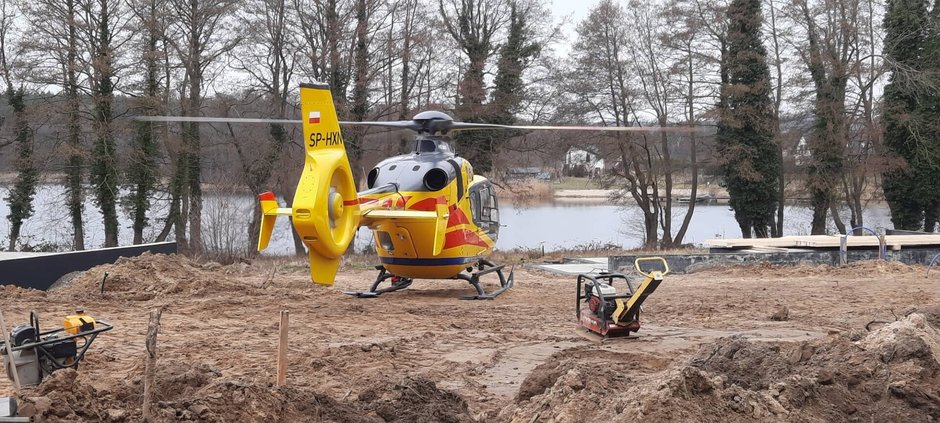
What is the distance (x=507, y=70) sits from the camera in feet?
113

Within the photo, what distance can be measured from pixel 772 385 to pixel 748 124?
29.7 metres

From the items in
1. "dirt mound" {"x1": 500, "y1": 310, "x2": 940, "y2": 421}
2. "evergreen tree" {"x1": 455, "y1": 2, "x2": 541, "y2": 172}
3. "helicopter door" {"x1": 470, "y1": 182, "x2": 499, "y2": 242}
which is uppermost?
"evergreen tree" {"x1": 455, "y1": 2, "x2": 541, "y2": 172}

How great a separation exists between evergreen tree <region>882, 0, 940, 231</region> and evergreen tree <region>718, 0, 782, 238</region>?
14.9ft

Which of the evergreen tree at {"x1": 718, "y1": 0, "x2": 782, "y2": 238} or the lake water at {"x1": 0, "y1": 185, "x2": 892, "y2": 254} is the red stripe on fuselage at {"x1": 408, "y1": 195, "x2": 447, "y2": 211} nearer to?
the lake water at {"x1": 0, "y1": 185, "x2": 892, "y2": 254}

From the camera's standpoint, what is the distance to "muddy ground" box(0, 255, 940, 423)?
5855mm

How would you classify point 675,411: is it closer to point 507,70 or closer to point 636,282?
point 636,282

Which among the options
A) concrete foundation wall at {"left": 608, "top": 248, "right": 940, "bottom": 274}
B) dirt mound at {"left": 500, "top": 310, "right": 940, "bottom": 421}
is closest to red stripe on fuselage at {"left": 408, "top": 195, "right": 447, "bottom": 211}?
dirt mound at {"left": 500, "top": 310, "right": 940, "bottom": 421}

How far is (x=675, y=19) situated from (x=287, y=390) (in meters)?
30.8

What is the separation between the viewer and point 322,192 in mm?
10203

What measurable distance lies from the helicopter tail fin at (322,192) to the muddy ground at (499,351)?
1.16m

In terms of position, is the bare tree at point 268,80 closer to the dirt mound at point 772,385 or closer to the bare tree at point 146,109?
the bare tree at point 146,109

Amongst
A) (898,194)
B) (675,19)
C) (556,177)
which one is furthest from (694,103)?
(898,194)

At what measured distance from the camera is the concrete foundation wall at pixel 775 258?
21219mm

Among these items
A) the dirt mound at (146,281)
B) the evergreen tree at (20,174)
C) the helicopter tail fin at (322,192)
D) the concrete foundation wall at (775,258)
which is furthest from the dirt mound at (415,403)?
the evergreen tree at (20,174)
